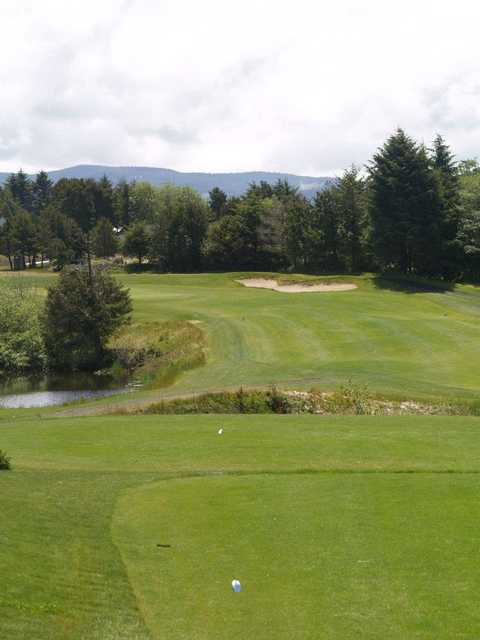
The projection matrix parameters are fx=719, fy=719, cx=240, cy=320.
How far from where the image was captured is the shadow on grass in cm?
6796

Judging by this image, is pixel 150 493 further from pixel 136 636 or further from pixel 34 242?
pixel 34 242

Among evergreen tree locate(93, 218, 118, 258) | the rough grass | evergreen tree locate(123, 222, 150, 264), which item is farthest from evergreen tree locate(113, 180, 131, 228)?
the rough grass

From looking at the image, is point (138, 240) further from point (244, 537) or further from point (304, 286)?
point (244, 537)

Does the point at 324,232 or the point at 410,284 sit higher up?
the point at 324,232

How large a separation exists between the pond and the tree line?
36.5 ft

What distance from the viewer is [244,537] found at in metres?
13.3

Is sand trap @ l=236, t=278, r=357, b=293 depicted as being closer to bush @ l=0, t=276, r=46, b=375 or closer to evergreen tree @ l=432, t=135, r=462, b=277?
evergreen tree @ l=432, t=135, r=462, b=277

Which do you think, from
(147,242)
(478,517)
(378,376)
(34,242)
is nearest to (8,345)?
(378,376)

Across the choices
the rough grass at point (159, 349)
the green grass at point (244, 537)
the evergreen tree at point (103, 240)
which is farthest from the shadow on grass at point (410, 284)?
the evergreen tree at point (103, 240)

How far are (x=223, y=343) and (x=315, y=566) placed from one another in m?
36.2

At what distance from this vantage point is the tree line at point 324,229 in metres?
73.3

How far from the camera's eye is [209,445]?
→ 21.8 meters

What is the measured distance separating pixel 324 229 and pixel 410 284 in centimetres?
1948

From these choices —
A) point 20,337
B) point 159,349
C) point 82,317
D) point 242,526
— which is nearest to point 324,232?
point 159,349
